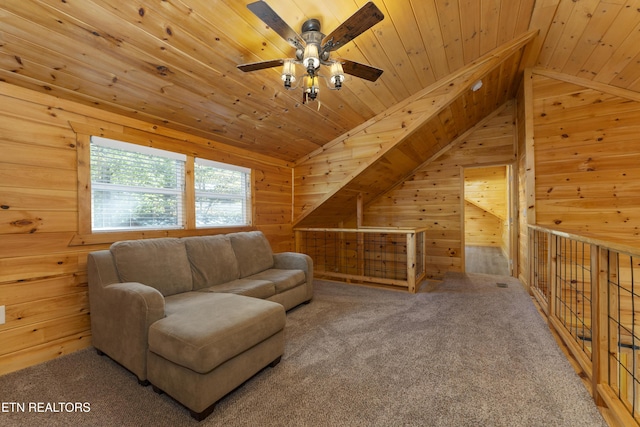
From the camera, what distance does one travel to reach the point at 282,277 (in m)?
2.91

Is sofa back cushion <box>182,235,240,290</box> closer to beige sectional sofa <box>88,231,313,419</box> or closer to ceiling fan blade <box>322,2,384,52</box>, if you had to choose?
beige sectional sofa <box>88,231,313,419</box>

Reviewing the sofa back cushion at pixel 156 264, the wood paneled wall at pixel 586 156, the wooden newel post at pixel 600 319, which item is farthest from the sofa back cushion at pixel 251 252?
the wood paneled wall at pixel 586 156

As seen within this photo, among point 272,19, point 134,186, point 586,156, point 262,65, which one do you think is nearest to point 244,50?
point 262,65

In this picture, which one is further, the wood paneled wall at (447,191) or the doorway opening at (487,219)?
the doorway opening at (487,219)

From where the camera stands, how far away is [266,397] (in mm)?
1579

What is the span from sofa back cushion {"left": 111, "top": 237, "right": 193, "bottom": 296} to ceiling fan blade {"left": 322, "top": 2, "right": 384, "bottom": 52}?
2.05 meters

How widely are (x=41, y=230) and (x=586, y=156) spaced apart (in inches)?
208

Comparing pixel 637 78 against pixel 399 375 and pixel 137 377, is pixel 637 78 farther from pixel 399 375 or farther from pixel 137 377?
pixel 137 377

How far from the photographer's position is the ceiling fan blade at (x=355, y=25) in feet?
4.54

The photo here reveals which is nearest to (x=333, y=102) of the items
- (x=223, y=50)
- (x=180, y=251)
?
(x=223, y=50)

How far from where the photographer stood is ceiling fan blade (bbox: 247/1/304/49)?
1352mm

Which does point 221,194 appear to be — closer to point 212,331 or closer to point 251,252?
point 251,252

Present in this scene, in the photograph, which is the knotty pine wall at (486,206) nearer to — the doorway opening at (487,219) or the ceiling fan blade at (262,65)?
the doorway opening at (487,219)

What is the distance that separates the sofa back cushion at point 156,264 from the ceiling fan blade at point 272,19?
194cm
